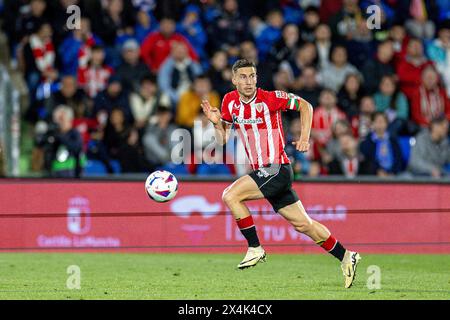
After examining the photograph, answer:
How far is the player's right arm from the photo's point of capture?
11125mm

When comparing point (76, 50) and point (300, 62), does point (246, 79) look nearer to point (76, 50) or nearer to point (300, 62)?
point (76, 50)

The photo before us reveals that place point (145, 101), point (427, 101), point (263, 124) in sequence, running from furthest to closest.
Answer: point (427, 101), point (145, 101), point (263, 124)

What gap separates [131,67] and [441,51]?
18.9 ft

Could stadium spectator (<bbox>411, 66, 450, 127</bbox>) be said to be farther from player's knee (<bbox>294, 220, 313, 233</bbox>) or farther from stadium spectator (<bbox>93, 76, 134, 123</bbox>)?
player's knee (<bbox>294, 220, 313, 233</bbox>)

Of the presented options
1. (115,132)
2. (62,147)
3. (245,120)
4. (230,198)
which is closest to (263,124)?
(245,120)

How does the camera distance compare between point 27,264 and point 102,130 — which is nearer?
point 27,264

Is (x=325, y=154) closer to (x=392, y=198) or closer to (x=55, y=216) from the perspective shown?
(x=392, y=198)

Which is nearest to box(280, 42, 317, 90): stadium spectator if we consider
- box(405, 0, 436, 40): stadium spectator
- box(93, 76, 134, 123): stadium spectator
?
box(405, 0, 436, 40): stadium spectator

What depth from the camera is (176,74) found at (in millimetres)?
18219

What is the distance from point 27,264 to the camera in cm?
1388
